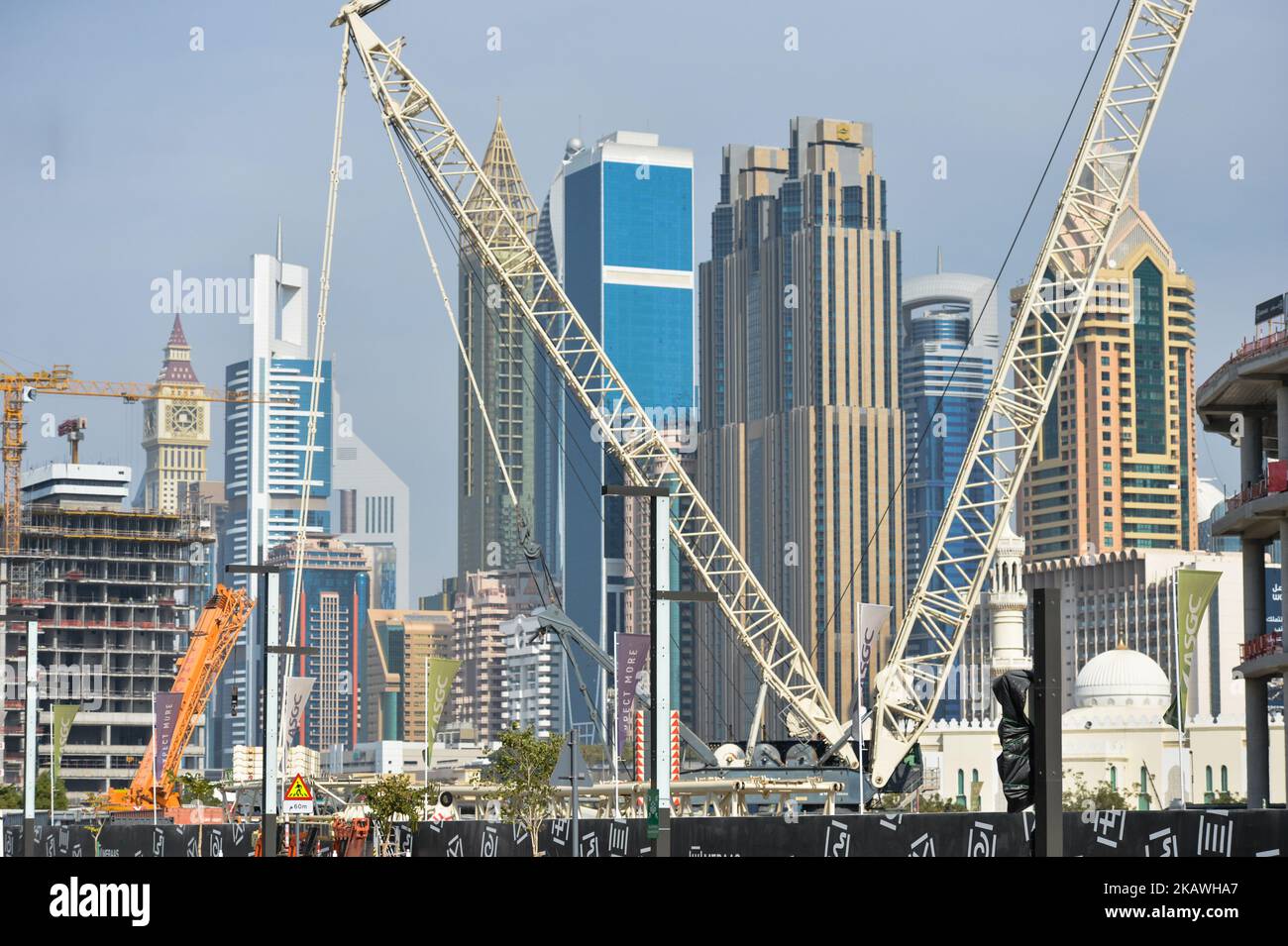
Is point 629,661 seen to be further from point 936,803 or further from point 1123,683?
point 1123,683

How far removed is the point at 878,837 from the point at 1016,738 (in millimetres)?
7840

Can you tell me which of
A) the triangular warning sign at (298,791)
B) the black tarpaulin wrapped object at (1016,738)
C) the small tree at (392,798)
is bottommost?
the small tree at (392,798)

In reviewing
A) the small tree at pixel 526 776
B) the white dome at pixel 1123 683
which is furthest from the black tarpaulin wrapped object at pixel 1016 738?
the white dome at pixel 1123 683

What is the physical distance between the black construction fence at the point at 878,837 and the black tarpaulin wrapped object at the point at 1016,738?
92cm

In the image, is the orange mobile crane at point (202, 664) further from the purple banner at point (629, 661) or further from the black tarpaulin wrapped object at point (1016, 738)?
the black tarpaulin wrapped object at point (1016, 738)

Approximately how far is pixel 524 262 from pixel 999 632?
66703 mm

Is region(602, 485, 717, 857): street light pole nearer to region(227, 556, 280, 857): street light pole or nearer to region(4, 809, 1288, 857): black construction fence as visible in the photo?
region(4, 809, 1288, 857): black construction fence

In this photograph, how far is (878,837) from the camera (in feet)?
174

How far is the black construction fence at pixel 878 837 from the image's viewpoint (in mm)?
47594

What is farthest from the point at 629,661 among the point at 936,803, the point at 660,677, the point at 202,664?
the point at 202,664

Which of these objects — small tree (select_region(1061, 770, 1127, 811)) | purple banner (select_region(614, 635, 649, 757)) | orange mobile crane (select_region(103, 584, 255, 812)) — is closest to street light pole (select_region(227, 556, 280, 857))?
purple banner (select_region(614, 635, 649, 757))
